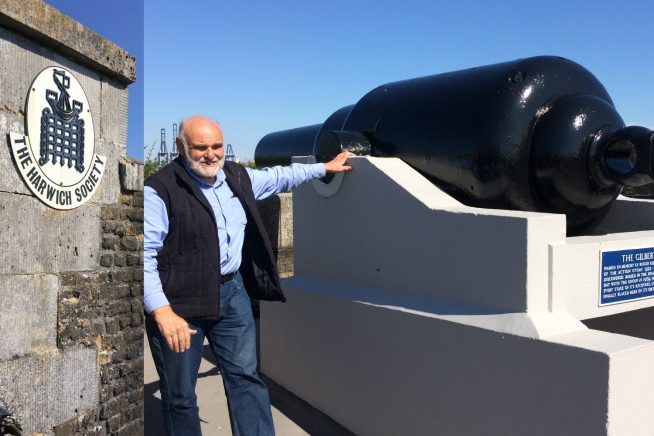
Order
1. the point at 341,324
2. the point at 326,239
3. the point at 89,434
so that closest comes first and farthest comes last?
the point at 89,434, the point at 341,324, the point at 326,239

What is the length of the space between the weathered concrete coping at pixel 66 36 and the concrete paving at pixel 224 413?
197 centimetres

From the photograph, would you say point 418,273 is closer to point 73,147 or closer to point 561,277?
point 561,277

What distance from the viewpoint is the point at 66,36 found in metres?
2.27

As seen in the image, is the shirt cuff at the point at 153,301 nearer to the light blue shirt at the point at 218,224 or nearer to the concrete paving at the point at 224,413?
the light blue shirt at the point at 218,224

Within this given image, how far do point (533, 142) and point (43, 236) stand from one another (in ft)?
7.17

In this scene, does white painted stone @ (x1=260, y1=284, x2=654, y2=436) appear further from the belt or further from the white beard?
the white beard

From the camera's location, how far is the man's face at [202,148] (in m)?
2.69

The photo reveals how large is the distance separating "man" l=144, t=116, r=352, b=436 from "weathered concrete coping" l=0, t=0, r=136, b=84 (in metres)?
0.38

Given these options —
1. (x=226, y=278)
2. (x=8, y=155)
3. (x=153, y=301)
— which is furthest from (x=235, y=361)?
(x=8, y=155)

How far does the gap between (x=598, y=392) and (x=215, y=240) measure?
5.06ft

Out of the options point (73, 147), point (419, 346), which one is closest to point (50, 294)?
point (73, 147)

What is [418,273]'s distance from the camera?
10.2 feet

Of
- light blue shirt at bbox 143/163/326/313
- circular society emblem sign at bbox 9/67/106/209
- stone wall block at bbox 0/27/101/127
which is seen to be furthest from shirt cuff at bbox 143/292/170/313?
stone wall block at bbox 0/27/101/127

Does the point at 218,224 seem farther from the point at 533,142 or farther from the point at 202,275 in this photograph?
the point at 533,142
